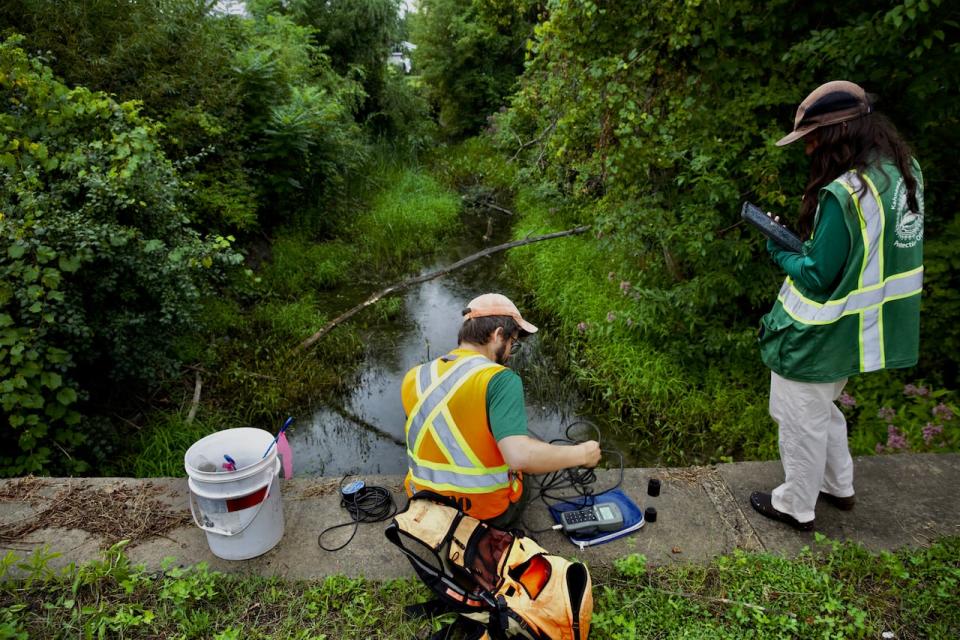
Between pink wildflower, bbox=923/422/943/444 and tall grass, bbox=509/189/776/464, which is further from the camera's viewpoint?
tall grass, bbox=509/189/776/464

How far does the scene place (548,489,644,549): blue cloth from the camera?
2729 millimetres

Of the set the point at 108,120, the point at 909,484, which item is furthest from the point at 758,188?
the point at 108,120

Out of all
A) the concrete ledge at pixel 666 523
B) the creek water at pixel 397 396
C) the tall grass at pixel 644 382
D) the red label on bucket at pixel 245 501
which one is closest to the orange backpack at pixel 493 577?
the concrete ledge at pixel 666 523

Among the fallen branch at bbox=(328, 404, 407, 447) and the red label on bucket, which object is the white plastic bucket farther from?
the fallen branch at bbox=(328, 404, 407, 447)

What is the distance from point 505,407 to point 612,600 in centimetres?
98

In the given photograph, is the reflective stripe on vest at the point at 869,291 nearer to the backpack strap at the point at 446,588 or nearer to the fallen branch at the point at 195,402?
the backpack strap at the point at 446,588

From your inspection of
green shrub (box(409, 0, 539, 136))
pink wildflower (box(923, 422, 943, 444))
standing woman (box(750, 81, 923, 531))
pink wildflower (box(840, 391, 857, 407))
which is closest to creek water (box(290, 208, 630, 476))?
pink wildflower (box(840, 391, 857, 407))

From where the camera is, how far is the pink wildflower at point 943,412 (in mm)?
3586

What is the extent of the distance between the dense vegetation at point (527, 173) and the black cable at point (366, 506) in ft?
6.88

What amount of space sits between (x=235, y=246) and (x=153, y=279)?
3.28 m

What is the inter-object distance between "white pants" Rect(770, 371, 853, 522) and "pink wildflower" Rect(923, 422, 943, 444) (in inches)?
48.9

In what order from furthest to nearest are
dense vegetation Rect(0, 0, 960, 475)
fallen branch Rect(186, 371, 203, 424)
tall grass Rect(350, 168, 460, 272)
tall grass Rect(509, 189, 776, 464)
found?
tall grass Rect(350, 168, 460, 272) < fallen branch Rect(186, 371, 203, 424) < tall grass Rect(509, 189, 776, 464) < dense vegetation Rect(0, 0, 960, 475)

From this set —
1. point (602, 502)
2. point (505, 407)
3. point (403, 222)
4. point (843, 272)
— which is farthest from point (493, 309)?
point (403, 222)

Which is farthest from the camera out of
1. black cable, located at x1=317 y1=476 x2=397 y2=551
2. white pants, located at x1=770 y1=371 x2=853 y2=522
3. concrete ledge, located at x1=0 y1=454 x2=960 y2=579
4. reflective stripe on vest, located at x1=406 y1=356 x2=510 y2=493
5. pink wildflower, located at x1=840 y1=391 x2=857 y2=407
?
pink wildflower, located at x1=840 y1=391 x2=857 y2=407
